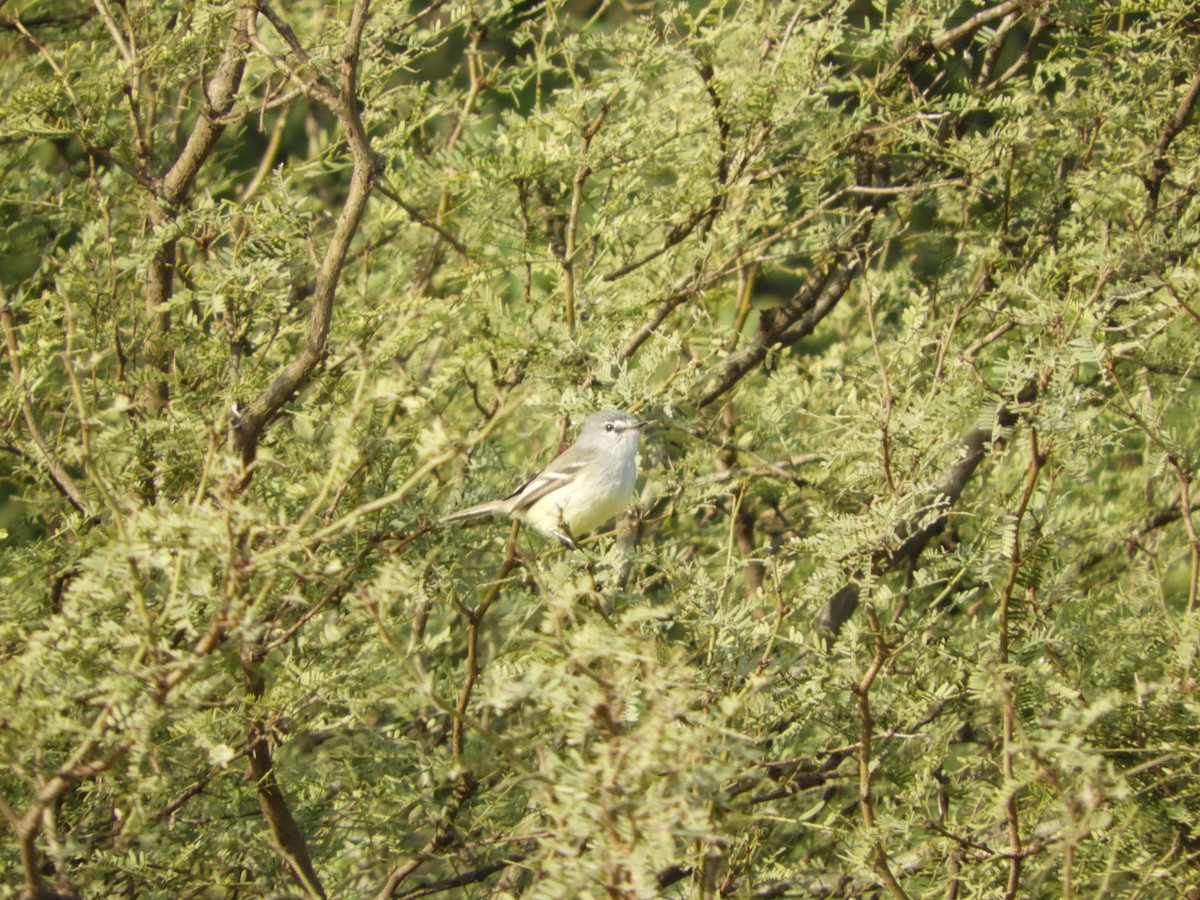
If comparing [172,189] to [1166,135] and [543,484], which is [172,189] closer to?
[543,484]

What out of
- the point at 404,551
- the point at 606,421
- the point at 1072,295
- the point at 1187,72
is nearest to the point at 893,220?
the point at 1187,72

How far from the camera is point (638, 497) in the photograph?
393cm

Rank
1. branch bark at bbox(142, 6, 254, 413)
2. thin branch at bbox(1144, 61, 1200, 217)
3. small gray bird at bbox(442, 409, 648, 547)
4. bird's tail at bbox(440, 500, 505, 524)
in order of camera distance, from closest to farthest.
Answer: bird's tail at bbox(440, 500, 505, 524) < branch bark at bbox(142, 6, 254, 413) < thin branch at bbox(1144, 61, 1200, 217) < small gray bird at bbox(442, 409, 648, 547)

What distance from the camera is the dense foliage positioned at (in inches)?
70.4

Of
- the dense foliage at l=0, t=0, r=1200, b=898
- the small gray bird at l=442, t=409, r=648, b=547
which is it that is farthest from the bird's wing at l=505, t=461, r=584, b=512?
the dense foliage at l=0, t=0, r=1200, b=898

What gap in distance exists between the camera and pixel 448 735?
10.4ft

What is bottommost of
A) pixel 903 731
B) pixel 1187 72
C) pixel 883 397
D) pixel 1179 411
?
pixel 1179 411

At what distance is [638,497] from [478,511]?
115cm

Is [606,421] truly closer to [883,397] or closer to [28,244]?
[883,397]

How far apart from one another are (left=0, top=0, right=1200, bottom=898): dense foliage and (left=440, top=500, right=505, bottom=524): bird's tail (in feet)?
0.11

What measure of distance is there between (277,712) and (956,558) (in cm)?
144

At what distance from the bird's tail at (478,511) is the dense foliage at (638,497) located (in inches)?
1.3

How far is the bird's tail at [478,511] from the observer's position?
2734 millimetres

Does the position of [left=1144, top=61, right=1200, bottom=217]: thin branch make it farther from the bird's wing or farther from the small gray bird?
the bird's wing
